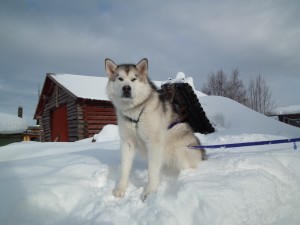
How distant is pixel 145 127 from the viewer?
3119mm

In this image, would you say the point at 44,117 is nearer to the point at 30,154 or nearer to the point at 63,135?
the point at 63,135

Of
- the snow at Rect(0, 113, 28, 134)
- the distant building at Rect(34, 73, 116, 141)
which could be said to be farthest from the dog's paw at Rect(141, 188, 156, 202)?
the distant building at Rect(34, 73, 116, 141)

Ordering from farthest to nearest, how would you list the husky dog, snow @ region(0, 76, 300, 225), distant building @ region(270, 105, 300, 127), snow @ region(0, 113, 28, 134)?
1. distant building @ region(270, 105, 300, 127)
2. snow @ region(0, 113, 28, 134)
3. the husky dog
4. snow @ region(0, 76, 300, 225)

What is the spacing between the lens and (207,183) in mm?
2729

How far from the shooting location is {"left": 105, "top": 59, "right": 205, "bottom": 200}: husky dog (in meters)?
3.11

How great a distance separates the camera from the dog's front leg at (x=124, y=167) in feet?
9.84

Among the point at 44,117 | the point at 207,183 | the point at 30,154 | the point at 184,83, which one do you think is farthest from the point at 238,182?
the point at 44,117

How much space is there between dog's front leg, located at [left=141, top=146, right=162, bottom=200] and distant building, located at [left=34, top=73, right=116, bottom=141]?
1120cm

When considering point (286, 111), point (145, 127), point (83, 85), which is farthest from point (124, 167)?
point (286, 111)

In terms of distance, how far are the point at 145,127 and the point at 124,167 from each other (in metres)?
0.60

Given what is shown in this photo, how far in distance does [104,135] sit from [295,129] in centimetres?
714

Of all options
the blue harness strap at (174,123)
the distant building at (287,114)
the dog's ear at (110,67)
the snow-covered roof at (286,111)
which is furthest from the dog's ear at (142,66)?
the snow-covered roof at (286,111)

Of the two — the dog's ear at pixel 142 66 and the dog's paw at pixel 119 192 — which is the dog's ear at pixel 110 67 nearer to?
the dog's ear at pixel 142 66

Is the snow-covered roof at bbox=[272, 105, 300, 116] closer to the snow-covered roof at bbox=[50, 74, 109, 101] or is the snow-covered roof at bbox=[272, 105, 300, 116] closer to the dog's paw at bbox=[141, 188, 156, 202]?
the snow-covered roof at bbox=[50, 74, 109, 101]
